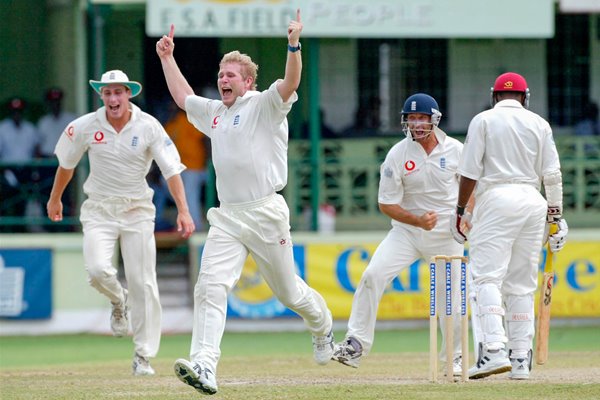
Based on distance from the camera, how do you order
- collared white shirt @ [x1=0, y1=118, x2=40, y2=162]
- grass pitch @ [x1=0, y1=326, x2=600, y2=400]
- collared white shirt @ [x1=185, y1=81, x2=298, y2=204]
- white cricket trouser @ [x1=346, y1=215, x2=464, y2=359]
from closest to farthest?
grass pitch @ [x1=0, y1=326, x2=600, y2=400] < collared white shirt @ [x1=185, y1=81, x2=298, y2=204] < white cricket trouser @ [x1=346, y1=215, x2=464, y2=359] < collared white shirt @ [x1=0, y1=118, x2=40, y2=162]

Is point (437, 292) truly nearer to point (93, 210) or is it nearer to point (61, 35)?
point (93, 210)

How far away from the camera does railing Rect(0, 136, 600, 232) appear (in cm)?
1784

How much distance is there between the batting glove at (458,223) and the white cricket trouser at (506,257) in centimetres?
8

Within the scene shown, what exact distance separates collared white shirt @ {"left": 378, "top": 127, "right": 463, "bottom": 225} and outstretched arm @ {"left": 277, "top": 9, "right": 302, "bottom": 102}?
5.07ft

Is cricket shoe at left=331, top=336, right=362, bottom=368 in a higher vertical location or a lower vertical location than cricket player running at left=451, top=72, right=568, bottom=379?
lower

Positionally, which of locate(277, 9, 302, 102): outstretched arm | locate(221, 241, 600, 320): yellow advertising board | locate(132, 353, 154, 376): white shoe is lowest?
locate(221, 241, 600, 320): yellow advertising board

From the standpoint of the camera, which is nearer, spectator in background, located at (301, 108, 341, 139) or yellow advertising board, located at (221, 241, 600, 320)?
yellow advertising board, located at (221, 241, 600, 320)

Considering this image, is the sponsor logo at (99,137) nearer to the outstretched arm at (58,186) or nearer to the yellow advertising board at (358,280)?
the outstretched arm at (58,186)

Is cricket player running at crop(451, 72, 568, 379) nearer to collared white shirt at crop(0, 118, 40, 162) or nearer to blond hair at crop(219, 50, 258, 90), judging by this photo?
blond hair at crop(219, 50, 258, 90)

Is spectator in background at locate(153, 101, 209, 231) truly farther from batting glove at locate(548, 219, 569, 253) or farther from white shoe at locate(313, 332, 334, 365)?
batting glove at locate(548, 219, 569, 253)

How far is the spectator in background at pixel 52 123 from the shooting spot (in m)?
18.6

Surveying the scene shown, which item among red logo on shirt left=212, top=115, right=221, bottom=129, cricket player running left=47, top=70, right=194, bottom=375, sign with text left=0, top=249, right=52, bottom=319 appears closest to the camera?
red logo on shirt left=212, top=115, right=221, bottom=129

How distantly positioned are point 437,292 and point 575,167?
865 centimetres

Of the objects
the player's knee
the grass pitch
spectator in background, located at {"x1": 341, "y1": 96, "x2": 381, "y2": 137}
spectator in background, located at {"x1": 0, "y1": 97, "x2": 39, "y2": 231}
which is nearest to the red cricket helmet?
the grass pitch
